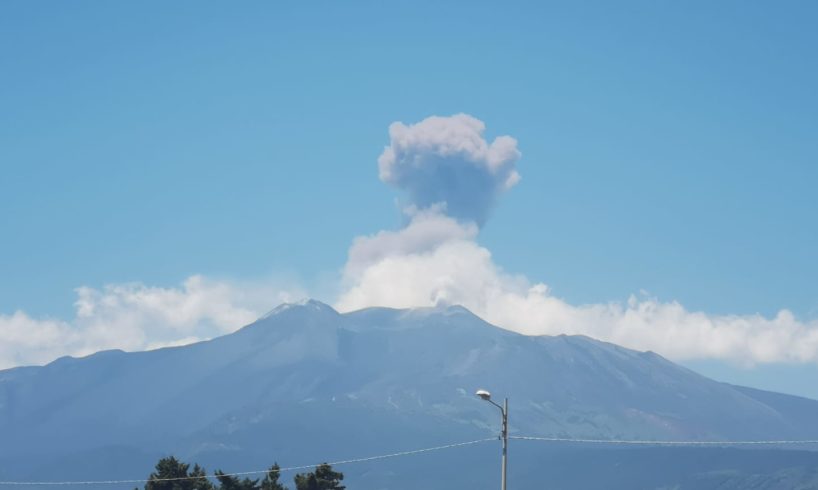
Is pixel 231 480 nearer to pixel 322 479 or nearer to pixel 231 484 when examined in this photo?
pixel 231 484

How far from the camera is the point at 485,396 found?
55.8 m

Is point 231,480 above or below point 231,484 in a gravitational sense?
above

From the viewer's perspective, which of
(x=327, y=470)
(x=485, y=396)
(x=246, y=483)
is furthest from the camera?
(x=246, y=483)

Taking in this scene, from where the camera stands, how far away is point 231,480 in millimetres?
92125

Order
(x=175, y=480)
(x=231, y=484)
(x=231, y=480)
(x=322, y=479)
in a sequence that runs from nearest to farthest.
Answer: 1. (x=322, y=479)
2. (x=231, y=484)
3. (x=231, y=480)
4. (x=175, y=480)

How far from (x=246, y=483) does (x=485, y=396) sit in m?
42.3

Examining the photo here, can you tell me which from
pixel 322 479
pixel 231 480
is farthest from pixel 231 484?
pixel 322 479

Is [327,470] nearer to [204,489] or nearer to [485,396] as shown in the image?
[204,489]

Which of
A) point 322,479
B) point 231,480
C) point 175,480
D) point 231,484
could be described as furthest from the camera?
point 175,480

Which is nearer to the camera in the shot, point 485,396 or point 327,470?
point 485,396

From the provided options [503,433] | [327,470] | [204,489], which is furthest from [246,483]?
[503,433]

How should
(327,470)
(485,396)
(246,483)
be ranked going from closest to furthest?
1. (485,396)
2. (327,470)
3. (246,483)

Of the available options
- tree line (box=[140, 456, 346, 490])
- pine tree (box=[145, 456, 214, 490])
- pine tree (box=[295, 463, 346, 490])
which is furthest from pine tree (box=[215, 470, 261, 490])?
pine tree (box=[295, 463, 346, 490])

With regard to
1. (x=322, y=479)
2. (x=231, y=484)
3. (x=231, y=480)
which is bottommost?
(x=231, y=484)
